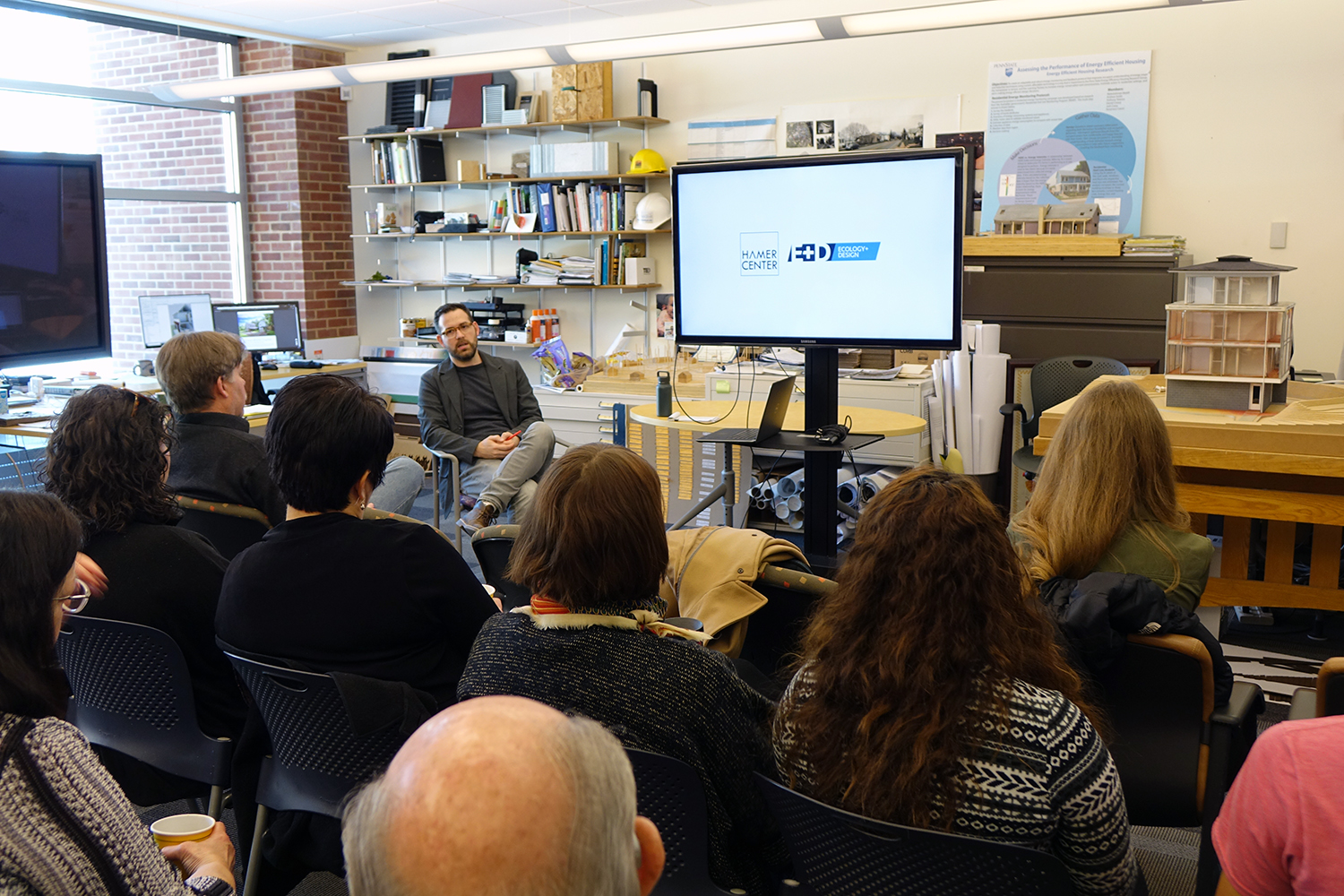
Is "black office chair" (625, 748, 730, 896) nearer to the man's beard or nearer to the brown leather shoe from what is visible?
the brown leather shoe

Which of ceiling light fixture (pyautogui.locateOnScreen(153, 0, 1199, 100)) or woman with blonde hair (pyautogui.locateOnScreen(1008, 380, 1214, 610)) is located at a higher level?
ceiling light fixture (pyautogui.locateOnScreen(153, 0, 1199, 100))

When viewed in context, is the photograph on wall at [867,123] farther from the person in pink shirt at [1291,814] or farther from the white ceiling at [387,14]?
the person in pink shirt at [1291,814]

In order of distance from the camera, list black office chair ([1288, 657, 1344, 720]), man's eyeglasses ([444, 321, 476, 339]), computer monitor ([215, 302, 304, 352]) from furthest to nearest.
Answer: computer monitor ([215, 302, 304, 352]) → man's eyeglasses ([444, 321, 476, 339]) → black office chair ([1288, 657, 1344, 720])

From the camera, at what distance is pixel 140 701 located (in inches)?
78.5

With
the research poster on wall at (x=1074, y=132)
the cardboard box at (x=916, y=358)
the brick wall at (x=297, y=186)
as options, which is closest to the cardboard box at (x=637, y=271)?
the cardboard box at (x=916, y=358)

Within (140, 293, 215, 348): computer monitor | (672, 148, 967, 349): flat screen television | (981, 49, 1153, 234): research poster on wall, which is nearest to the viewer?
(672, 148, 967, 349): flat screen television

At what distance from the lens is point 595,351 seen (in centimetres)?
717

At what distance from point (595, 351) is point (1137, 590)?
560cm

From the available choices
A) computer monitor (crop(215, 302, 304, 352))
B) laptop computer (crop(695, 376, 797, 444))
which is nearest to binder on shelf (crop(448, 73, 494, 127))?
computer monitor (crop(215, 302, 304, 352))

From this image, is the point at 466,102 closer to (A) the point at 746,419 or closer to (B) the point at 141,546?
(A) the point at 746,419

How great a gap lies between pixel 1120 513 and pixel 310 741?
62.2 inches

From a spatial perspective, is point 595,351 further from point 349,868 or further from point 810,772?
point 349,868

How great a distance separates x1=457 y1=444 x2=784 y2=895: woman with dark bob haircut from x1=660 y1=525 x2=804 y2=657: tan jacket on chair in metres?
0.28

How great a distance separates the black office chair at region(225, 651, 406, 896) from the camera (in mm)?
1697
